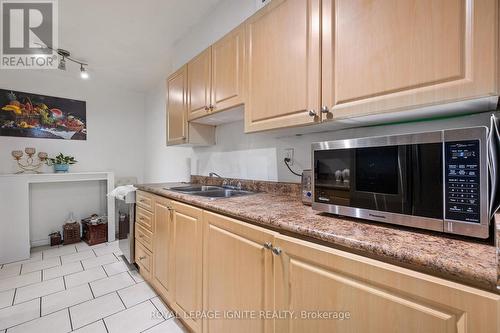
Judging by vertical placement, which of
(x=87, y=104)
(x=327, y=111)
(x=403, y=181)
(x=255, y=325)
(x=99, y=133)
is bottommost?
(x=255, y=325)

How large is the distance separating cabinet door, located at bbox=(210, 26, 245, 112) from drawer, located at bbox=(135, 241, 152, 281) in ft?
4.81

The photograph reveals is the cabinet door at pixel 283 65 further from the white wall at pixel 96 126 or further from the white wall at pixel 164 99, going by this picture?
the white wall at pixel 96 126

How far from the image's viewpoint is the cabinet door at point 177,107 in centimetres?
213

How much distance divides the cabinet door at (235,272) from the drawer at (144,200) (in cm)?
91

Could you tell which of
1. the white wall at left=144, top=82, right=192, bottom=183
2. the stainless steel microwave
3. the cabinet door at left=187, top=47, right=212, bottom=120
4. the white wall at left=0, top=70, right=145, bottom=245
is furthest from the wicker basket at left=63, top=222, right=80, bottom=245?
the stainless steel microwave

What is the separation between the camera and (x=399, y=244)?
62cm

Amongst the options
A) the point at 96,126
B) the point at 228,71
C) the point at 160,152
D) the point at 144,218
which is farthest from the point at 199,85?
the point at 96,126

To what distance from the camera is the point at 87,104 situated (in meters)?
3.50

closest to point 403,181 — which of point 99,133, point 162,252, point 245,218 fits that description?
point 245,218

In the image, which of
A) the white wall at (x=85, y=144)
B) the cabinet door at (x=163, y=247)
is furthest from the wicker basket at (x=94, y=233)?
the cabinet door at (x=163, y=247)

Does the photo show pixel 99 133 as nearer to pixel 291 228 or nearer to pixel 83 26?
pixel 83 26

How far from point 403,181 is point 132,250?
254 centimetres

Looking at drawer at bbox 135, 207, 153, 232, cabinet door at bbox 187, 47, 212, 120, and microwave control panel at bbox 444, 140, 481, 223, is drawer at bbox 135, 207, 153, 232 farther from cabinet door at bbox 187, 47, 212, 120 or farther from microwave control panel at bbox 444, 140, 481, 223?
microwave control panel at bbox 444, 140, 481, 223

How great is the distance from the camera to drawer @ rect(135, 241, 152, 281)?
204 centimetres
